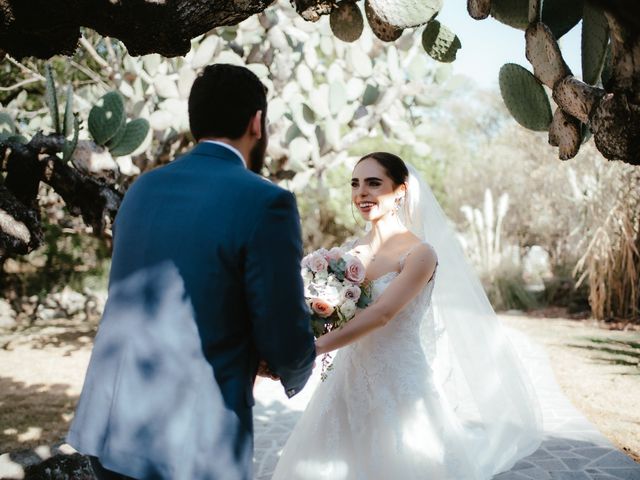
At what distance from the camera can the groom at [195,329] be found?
1496 millimetres

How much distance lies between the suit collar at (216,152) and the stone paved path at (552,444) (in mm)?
3303

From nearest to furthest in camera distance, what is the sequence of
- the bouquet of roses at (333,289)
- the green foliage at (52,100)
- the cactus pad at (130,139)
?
the bouquet of roses at (333,289) → the green foliage at (52,100) → the cactus pad at (130,139)

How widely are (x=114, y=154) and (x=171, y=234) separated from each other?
10.4 feet

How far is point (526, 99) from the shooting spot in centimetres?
248

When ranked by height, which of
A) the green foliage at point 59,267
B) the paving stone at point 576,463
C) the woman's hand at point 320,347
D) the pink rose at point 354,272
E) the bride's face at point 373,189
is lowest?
the green foliage at point 59,267

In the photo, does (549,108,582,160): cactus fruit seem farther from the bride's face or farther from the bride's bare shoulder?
the bride's face

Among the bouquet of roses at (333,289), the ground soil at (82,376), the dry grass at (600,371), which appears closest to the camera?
the bouquet of roses at (333,289)

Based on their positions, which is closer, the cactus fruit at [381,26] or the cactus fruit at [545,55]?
the cactus fruit at [545,55]

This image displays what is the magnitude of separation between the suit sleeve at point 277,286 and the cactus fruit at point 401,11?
1.08 m

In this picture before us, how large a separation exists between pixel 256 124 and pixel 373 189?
1.63 m

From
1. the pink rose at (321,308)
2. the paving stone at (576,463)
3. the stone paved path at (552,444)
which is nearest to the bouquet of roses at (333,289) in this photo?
the pink rose at (321,308)

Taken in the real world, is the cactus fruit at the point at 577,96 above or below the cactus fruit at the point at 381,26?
below

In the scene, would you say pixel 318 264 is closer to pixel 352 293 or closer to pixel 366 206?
pixel 352 293

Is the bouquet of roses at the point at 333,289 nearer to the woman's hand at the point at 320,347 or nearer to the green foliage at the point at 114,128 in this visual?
the woman's hand at the point at 320,347
